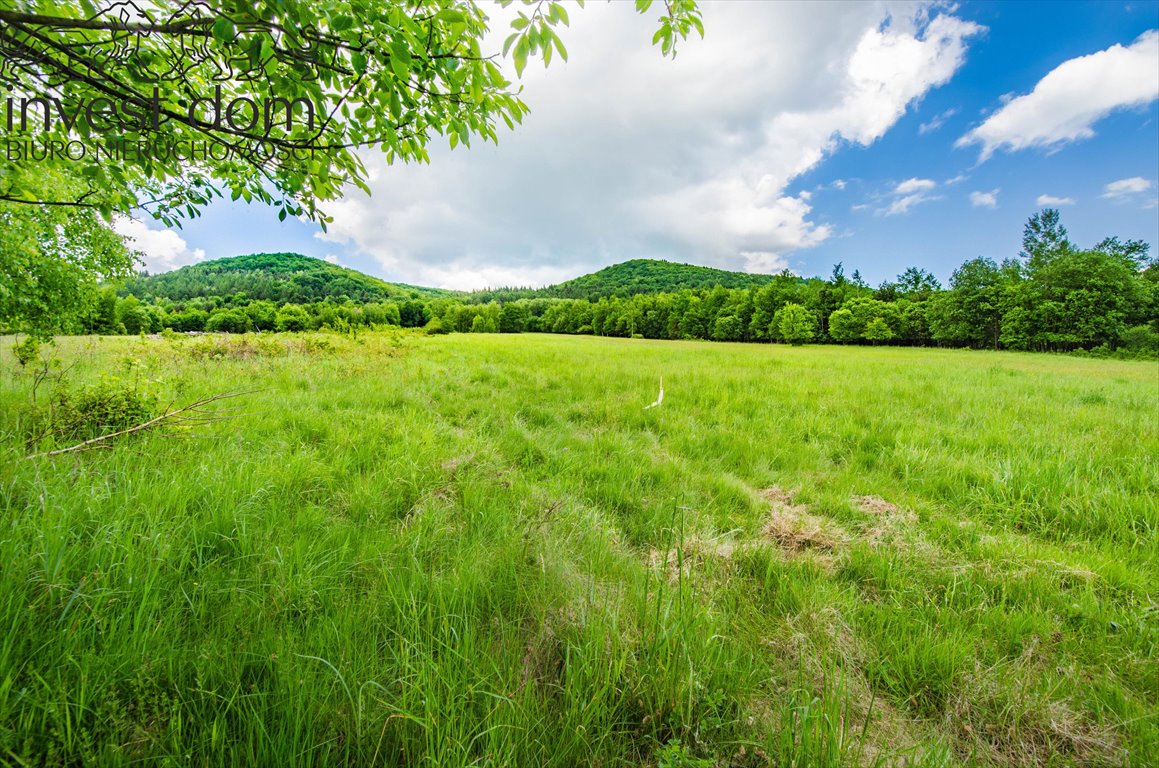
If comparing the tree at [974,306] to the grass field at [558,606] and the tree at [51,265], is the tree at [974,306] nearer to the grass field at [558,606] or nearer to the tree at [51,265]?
the grass field at [558,606]

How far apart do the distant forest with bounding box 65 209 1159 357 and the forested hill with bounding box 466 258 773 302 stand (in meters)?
40.9

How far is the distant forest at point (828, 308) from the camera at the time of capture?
39.0 metres

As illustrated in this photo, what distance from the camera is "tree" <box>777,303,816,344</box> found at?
50.6m

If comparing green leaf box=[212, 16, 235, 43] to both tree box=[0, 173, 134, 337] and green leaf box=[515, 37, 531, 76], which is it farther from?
tree box=[0, 173, 134, 337]

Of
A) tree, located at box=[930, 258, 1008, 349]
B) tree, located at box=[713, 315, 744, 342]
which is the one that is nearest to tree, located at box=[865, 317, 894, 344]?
tree, located at box=[930, 258, 1008, 349]

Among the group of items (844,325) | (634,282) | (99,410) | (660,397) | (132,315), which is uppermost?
(634,282)

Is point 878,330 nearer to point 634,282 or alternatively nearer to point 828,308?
point 828,308

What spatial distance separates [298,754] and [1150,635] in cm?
405

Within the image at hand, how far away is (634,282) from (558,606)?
441 ft

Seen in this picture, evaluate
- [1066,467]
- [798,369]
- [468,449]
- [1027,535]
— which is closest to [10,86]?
[468,449]

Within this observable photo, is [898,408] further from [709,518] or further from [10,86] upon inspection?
[10,86]

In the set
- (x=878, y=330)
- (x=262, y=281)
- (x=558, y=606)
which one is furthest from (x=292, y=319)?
(x=878, y=330)

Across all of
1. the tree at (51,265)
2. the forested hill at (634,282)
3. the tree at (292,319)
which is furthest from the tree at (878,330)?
the tree at (292,319)

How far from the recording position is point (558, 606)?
2006 millimetres
